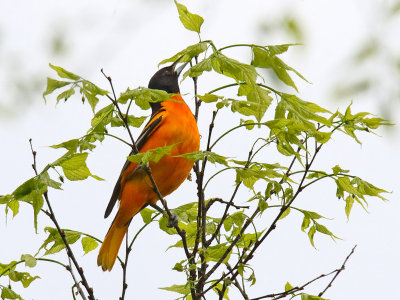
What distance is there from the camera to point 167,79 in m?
4.16

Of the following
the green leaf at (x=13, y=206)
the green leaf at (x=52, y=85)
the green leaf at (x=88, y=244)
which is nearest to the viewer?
the green leaf at (x=52, y=85)

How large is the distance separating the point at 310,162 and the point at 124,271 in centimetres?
99

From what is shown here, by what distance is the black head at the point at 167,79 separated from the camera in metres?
4.15

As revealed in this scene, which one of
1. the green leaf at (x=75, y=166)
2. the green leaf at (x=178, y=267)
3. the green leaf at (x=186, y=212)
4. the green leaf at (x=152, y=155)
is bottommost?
the green leaf at (x=178, y=267)

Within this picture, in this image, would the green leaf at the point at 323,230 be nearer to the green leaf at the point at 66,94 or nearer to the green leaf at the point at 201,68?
the green leaf at the point at 201,68

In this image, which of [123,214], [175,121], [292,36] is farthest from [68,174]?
[123,214]

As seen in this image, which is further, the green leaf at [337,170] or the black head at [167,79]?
the black head at [167,79]

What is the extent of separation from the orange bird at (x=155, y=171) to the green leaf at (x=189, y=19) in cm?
106

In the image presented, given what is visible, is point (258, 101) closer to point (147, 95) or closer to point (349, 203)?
point (147, 95)

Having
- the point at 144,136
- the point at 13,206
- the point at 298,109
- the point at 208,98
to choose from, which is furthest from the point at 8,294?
the point at 298,109

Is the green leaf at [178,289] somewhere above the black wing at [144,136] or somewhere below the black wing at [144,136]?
below

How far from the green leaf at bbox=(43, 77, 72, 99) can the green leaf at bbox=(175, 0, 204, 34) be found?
0.53 meters

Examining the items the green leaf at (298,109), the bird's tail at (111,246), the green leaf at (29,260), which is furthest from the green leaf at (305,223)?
the bird's tail at (111,246)

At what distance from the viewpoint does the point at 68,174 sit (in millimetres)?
2225
